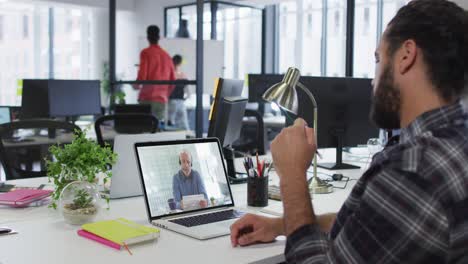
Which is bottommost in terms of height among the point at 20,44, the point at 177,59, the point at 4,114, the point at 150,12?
the point at 4,114

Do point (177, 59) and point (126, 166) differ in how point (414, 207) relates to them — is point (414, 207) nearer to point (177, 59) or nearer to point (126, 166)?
point (126, 166)

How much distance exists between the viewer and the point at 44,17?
9172mm

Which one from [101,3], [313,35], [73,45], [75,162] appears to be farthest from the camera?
[73,45]

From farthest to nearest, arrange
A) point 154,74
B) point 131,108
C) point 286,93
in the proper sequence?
1. point 154,74
2. point 131,108
3. point 286,93

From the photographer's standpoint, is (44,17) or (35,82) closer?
(35,82)

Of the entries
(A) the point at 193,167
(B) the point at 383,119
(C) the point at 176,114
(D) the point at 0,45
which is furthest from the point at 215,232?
(D) the point at 0,45

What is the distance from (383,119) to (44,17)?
900 cm

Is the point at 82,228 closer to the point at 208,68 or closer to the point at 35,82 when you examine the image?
the point at 35,82

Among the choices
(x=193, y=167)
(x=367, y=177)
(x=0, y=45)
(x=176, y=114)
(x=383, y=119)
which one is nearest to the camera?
(x=367, y=177)

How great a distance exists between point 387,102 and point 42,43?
9020 millimetres

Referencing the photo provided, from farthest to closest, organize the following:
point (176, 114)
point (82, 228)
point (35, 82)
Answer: point (176, 114), point (35, 82), point (82, 228)

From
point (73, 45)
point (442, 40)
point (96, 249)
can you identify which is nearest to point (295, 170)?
point (442, 40)

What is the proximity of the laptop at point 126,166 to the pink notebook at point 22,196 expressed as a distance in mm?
241

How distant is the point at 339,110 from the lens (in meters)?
2.67
